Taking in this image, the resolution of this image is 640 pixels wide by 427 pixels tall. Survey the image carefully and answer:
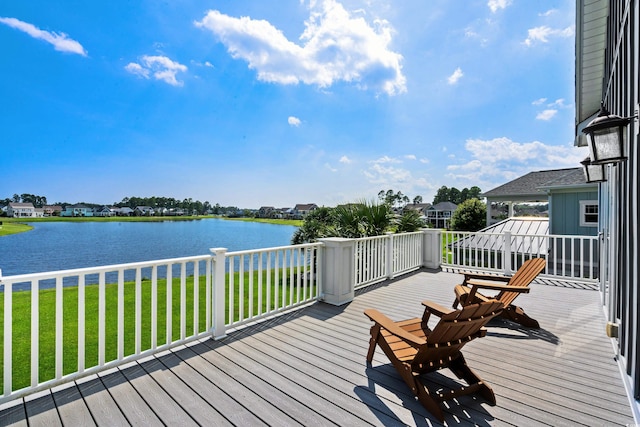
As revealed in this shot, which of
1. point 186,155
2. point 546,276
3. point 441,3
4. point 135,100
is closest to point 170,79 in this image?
point 135,100

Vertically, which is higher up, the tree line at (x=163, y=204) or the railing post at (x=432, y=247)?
the tree line at (x=163, y=204)

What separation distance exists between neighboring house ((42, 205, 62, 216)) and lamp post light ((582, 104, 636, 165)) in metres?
44.3

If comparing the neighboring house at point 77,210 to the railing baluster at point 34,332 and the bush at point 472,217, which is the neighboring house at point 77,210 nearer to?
the railing baluster at point 34,332

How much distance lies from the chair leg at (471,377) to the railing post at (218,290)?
239 centimetres

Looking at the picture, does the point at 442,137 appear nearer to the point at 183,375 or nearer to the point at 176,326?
the point at 176,326

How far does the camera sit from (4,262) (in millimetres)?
14625

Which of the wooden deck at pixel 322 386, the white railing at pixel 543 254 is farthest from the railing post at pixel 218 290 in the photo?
the white railing at pixel 543 254

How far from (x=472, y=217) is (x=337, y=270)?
21.3 m

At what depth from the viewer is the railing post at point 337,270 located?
14.7 feet

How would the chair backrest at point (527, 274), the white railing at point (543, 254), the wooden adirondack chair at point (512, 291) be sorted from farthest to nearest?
the white railing at point (543, 254), the chair backrest at point (527, 274), the wooden adirondack chair at point (512, 291)

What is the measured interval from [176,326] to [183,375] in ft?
8.92

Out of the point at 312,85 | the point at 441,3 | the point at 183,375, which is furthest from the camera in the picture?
the point at 312,85

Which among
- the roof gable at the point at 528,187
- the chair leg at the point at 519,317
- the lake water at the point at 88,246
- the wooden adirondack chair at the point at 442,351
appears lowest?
the lake water at the point at 88,246

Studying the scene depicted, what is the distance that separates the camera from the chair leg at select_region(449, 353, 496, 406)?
7.01 ft
